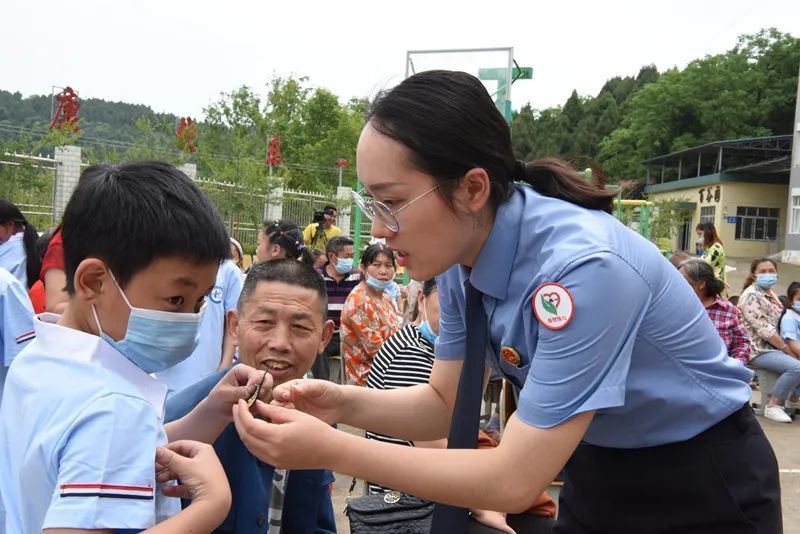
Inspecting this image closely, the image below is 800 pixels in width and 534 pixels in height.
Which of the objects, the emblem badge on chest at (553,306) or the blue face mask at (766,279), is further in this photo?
the blue face mask at (766,279)

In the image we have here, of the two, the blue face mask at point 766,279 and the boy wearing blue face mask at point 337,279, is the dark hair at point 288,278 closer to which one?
the boy wearing blue face mask at point 337,279

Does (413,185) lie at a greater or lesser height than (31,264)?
greater

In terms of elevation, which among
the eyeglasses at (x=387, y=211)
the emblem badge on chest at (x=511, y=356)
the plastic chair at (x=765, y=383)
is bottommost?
the plastic chair at (x=765, y=383)

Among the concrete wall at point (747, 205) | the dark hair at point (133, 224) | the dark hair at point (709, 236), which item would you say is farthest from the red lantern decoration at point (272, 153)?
the concrete wall at point (747, 205)

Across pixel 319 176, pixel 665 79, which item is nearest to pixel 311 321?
pixel 319 176

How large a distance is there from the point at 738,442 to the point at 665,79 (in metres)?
52.5

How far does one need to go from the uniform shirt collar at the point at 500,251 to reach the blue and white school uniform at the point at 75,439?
828 mm

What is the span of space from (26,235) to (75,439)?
421cm

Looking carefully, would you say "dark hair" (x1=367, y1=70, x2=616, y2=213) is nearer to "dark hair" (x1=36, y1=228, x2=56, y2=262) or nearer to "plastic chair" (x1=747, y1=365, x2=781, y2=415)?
"dark hair" (x1=36, y1=228, x2=56, y2=262)

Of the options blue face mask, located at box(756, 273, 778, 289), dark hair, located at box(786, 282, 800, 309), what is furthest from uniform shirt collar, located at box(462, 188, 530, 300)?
dark hair, located at box(786, 282, 800, 309)

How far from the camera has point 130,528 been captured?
1.17 m

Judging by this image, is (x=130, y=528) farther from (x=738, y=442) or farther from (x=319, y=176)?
(x=319, y=176)

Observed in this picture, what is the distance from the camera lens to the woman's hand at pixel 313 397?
6.15 feet

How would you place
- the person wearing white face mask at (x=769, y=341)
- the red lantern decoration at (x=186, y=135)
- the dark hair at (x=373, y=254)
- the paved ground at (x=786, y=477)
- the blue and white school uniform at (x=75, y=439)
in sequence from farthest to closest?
the red lantern decoration at (x=186, y=135)
the person wearing white face mask at (x=769, y=341)
the dark hair at (x=373, y=254)
the paved ground at (x=786, y=477)
the blue and white school uniform at (x=75, y=439)
